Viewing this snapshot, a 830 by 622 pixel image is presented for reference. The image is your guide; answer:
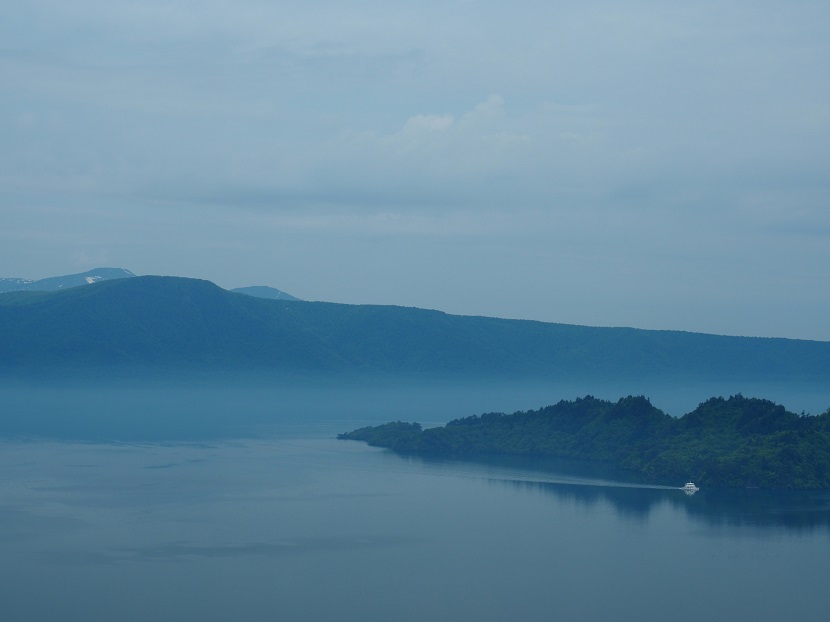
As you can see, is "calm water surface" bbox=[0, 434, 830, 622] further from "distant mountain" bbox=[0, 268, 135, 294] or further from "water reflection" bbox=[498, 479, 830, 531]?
"distant mountain" bbox=[0, 268, 135, 294]

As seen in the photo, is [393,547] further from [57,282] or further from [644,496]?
[57,282]

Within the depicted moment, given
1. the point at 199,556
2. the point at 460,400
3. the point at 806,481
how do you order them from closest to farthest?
1. the point at 199,556
2. the point at 806,481
3. the point at 460,400

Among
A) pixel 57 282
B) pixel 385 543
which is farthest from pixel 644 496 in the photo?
pixel 57 282

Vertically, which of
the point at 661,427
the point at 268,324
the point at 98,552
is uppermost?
the point at 268,324

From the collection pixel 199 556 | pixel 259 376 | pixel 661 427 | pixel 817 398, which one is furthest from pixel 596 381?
pixel 199 556

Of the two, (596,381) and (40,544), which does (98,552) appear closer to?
(40,544)

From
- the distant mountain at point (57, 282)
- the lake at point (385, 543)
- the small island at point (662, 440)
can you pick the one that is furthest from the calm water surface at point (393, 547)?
the distant mountain at point (57, 282)
